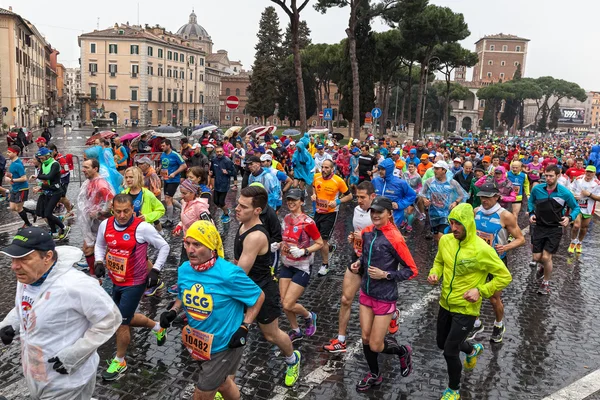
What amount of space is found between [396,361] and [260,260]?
1953 millimetres

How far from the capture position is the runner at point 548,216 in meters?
7.69

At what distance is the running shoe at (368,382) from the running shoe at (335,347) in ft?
2.24

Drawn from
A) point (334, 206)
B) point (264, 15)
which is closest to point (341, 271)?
point (334, 206)

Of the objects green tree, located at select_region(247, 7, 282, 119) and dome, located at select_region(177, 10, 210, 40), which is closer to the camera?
green tree, located at select_region(247, 7, 282, 119)

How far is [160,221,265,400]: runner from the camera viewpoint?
11.3ft

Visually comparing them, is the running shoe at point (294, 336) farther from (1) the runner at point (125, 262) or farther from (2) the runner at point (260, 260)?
(1) the runner at point (125, 262)

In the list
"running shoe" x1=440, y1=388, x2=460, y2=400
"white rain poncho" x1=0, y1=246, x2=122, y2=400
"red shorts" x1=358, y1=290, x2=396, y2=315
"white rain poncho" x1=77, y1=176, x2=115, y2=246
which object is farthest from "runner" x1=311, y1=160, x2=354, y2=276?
"white rain poncho" x1=0, y1=246, x2=122, y2=400

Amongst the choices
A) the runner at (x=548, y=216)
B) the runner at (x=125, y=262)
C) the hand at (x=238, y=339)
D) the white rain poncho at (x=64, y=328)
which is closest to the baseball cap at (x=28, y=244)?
the white rain poncho at (x=64, y=328)

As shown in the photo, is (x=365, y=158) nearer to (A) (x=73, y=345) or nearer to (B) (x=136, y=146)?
(B) (x=136, y=146)

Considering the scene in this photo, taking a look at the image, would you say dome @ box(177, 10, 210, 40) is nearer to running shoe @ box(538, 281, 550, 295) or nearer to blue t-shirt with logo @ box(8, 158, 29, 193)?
blue t-shirt with logo @ box(8, 158, 29, 193)

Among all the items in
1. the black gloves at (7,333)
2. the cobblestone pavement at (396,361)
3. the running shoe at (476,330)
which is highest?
the black gloves at (7,333)

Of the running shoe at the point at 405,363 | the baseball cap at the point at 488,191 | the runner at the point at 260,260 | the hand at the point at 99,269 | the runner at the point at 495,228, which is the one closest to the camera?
the runner at the point at 260,260

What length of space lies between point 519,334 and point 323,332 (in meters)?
2.39

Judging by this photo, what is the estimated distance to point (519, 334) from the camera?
6.25 m
